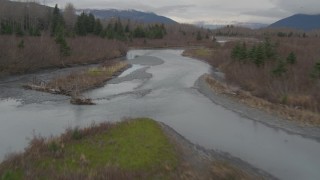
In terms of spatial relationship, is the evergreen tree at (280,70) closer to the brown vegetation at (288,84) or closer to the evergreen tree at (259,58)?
the brown vegetation at (288,84)

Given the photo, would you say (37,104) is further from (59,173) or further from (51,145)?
(59,173)

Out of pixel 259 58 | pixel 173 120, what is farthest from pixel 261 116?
pixel 259 58

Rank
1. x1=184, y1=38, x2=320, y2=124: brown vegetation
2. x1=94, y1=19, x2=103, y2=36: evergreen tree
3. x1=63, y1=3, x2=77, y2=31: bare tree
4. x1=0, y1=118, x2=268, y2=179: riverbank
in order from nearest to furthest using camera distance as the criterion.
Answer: x1=0, y1=118, x2=268, y2=179: riverbank
x1=184, y1=38, x2=320, y2=124: brown vegetation
x1=94, y1=19, x2=103, y2=36: evergreen tree
x1=63, y1=3, x2=77, y2=31: bare tree

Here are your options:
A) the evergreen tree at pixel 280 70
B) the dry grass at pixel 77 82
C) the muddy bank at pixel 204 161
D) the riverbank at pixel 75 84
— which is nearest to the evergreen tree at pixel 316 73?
the evergreen tree at pixel 280 70

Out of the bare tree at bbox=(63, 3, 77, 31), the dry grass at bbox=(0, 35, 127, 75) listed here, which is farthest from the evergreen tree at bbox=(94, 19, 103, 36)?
the dry grass at bbox=(0, 35, 127, 75)

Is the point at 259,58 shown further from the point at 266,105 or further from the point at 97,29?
the point at 97,29

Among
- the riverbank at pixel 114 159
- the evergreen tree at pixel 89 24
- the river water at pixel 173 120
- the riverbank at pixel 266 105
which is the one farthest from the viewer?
the evergreen tree at pixel 89 24

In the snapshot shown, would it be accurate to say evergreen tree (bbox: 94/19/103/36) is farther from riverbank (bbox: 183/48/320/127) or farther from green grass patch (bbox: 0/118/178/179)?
green grass patch (bbox: 0/118/178/179)
